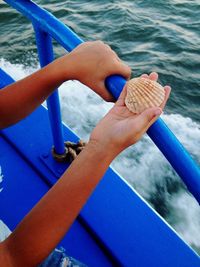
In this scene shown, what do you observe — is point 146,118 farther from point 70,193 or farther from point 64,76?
point 64,76

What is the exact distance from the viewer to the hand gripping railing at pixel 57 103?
815mm

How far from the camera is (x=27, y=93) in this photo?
1238 millimetres

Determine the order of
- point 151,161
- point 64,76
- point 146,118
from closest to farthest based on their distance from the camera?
point 146,118 < point 64,76 < point 151,161

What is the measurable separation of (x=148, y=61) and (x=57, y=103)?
3829 mm

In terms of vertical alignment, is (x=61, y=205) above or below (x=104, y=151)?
below

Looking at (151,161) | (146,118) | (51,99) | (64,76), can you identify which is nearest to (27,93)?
(64,76)

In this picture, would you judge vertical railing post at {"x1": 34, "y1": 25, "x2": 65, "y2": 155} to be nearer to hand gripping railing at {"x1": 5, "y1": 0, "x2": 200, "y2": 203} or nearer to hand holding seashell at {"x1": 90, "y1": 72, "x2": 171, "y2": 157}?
hand gripping railing at {"x1": 5, "y1": 0, "x2": 200, "y2": 203}

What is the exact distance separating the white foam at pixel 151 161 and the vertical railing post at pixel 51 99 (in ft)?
5.73

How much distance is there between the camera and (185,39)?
5.60 m

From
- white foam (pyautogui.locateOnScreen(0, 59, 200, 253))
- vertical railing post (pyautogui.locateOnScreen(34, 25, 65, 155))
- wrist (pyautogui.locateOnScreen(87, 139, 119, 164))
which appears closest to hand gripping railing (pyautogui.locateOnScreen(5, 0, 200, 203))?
vertical railing post (pyautogui.locateOnScreen(34, 25, 65, 155))

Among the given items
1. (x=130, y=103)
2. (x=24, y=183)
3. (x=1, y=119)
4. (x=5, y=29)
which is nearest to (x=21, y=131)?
(x=24, y=183)

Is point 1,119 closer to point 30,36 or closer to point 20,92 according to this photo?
point 20,92

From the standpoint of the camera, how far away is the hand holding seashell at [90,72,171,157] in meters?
0.81

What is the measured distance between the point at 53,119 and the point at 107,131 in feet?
2.72
